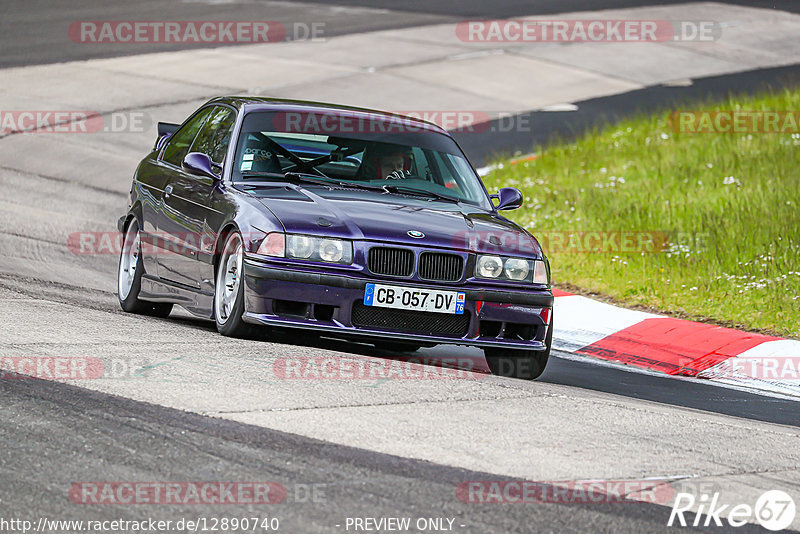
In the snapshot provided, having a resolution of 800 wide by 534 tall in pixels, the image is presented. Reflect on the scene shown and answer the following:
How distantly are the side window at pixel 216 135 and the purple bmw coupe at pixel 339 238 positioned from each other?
2cm

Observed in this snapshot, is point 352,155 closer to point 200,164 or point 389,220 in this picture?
point 200,164

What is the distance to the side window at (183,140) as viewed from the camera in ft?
31.7

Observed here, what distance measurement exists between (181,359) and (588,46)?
2198cm

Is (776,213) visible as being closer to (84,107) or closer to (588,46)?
A: (84,107)

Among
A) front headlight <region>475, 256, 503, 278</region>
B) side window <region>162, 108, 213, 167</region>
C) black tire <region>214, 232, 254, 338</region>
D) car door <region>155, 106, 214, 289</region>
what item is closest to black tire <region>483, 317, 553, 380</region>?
front headlight <region>475, 256, 503, 278</region>

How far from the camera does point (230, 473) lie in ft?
16.3

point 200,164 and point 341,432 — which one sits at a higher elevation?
point 200,164

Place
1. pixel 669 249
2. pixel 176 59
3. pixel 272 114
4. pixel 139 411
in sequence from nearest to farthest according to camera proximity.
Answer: pixel 139 411
pixel 272 114
pixel 669 249
pixel 176 59

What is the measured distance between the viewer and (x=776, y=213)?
13273 millimetres

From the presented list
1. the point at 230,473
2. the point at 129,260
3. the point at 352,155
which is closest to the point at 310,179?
the point at 352,155

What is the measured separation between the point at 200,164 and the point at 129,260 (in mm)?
1502

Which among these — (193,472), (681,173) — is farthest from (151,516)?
(681,173)

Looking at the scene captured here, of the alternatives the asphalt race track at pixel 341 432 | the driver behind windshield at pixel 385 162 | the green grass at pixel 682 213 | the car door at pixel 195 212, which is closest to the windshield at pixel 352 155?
the driver behind windshield at pixel 385 162

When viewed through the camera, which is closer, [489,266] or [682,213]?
[489,266]
